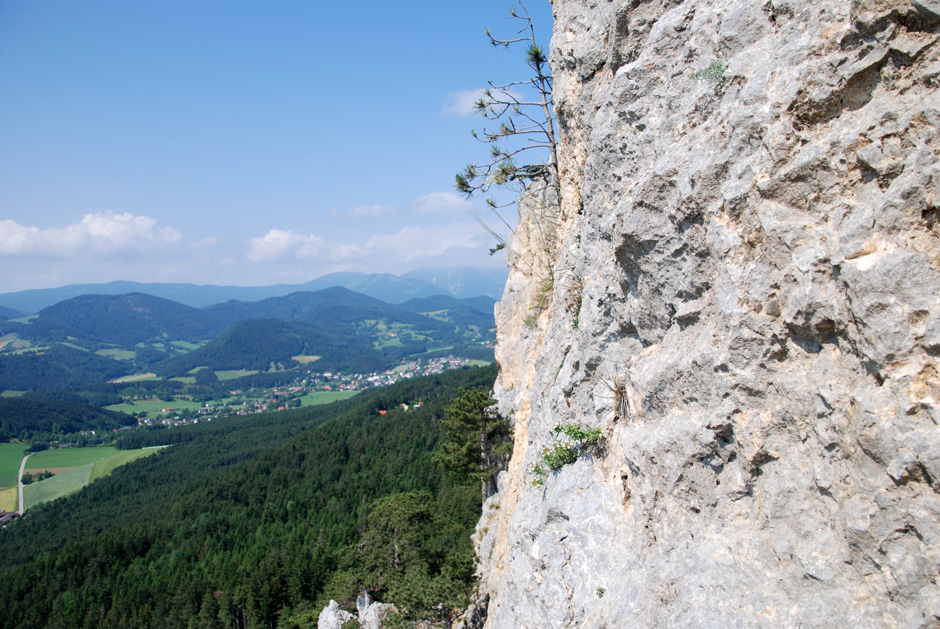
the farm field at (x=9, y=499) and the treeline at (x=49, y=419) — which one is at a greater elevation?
the treeline at (x=49, y=419)

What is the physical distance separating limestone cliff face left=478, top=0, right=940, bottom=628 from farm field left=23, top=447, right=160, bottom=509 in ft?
470

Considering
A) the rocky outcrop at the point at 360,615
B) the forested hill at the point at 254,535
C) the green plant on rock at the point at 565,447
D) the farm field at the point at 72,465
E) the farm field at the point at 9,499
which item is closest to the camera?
the green plant on rock at the point at 565,447

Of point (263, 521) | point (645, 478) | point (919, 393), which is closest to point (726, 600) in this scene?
point (645, 478)

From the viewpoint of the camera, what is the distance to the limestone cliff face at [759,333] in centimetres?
426

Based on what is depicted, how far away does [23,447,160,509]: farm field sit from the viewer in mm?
114812

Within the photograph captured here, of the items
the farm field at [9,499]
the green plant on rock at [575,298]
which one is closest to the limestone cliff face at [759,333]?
the green plant on rock at [575,298]

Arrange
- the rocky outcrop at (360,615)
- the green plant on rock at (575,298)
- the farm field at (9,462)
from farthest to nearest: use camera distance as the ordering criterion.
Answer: the farm field at (9,462)
the rocky outcrop at (360,615)
the green plant on rock at (575,298)

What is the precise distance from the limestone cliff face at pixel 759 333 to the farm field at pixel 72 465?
470 feet

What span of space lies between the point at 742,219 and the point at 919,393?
8.07ft

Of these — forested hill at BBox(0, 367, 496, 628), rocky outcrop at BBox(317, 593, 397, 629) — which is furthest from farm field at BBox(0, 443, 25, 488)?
rocky outcrop at BBox(317, 593, 397, 629)

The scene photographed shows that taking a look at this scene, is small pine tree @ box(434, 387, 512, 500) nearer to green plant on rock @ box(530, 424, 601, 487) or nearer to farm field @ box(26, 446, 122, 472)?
green plant on rock @ box(530, 424, 601, 487)

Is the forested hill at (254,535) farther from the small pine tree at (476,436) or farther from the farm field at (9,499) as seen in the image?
the farm field at (9,499)

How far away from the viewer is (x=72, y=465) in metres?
135

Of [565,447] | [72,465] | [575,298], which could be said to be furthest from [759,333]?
[72,465]
